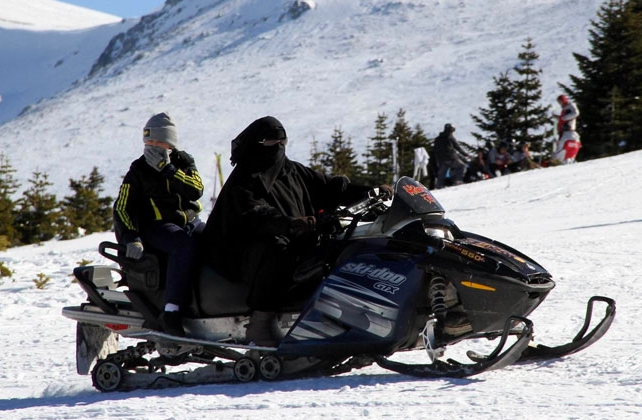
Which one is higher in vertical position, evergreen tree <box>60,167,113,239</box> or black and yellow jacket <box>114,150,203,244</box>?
evergreen tree <box>60,167,113,239</box>

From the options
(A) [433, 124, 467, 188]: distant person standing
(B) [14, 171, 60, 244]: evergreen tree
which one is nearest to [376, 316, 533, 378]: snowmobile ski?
(A) [433, 124, 467, 188]: distant person standing

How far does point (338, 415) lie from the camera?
151 inches

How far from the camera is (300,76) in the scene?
76812mm

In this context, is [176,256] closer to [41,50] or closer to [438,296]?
[438,296]

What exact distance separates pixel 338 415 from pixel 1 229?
54.5 feet

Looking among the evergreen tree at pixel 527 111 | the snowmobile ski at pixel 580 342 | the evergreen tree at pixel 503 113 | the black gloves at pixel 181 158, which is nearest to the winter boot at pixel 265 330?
the black gloves at pixel 181 158

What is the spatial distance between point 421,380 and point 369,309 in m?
0.44

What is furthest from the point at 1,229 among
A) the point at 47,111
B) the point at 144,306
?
the point at 47,111

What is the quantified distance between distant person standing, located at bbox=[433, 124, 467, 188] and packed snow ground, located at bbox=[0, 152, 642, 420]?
9.17m

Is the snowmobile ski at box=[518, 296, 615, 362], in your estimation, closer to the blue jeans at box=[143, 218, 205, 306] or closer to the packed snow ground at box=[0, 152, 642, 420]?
the packed snow ground at box=[0, 152, 642, 420]

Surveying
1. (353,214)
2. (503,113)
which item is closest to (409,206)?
(353,214)

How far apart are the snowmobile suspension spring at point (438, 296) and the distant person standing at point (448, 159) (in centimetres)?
1572

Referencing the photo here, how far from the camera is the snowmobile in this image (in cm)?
432

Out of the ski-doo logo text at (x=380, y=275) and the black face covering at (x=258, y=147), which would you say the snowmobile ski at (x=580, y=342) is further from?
the black face covering at (x=258, y=147)
